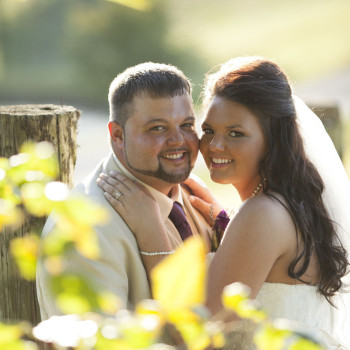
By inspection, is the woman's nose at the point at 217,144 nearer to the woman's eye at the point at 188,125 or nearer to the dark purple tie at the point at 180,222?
the woman's eye at the point at 188,125

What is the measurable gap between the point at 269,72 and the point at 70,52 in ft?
53.2

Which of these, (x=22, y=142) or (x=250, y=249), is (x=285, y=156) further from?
(x=22, y=142)

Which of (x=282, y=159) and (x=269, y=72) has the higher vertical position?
(x=269, y=72)

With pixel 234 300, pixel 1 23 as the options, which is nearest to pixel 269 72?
pixel 234 300

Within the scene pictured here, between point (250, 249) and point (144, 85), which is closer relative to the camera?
point (250, 249)

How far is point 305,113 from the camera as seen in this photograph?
3.41 metres

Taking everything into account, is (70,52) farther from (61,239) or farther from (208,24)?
(61,239)

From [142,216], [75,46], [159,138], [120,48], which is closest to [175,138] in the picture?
[159,138]

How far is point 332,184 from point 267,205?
2.08 feet

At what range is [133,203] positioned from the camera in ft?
10.0

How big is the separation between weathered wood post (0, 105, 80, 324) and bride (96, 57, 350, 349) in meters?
0.34

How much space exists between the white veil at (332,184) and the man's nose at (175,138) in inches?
23.2

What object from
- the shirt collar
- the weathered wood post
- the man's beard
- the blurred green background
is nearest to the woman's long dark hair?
the man's beard

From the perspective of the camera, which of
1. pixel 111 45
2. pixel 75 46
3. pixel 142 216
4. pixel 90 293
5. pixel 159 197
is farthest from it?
pixel 75 46
